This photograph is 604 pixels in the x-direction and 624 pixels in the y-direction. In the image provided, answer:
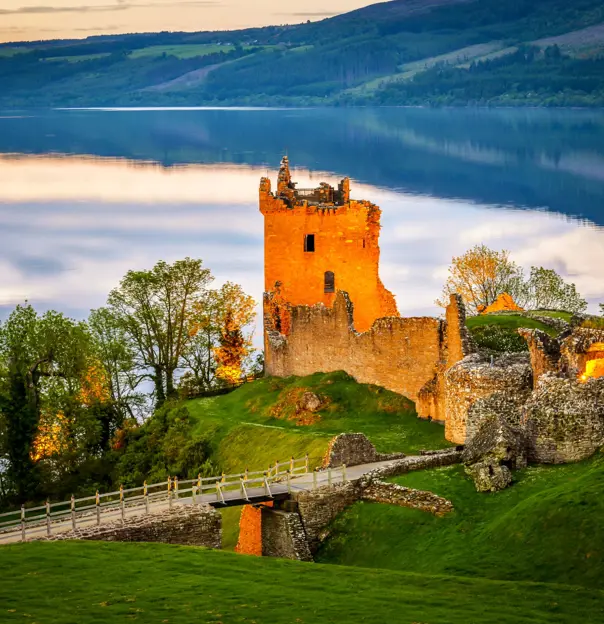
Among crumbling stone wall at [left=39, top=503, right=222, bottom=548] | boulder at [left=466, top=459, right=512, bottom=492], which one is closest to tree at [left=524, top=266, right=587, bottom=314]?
boulder at [left=466, top=459, right=512, bottom=492]

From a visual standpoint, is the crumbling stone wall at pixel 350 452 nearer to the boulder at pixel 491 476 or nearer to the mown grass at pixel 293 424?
the mown grass at pixel 293 424

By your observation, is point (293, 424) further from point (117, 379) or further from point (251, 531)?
point (117, 379)

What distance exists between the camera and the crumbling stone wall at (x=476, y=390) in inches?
1748

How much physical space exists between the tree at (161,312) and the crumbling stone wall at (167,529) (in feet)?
116

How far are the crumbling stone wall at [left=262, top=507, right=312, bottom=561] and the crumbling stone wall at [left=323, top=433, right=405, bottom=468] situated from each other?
10.4 feet

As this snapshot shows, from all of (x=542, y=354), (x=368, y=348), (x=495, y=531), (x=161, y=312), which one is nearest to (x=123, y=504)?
(x=495, y=531)

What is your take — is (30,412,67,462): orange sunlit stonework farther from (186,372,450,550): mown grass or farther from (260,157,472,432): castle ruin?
(260,157,472,432): castle ruin

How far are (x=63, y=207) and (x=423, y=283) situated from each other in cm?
8193

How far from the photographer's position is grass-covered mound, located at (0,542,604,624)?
28734mm

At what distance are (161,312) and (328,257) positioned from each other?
368 inches

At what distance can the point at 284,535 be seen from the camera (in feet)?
132

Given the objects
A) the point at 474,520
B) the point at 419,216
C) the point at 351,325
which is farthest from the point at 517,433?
the point at 419,216

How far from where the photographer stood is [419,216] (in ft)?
586

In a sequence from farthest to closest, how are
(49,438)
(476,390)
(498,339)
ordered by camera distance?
(49,438) → (498,339) → (476,390)
